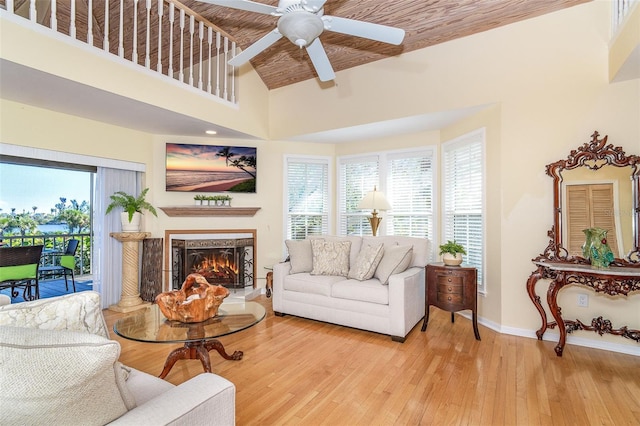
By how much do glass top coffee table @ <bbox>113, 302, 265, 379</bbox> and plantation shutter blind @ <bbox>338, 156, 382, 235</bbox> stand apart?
2.91 m

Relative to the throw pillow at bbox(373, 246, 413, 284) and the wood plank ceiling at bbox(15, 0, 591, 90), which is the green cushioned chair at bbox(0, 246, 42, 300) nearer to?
the wood plank ceiling at bbox(15, 0, 591, 90)

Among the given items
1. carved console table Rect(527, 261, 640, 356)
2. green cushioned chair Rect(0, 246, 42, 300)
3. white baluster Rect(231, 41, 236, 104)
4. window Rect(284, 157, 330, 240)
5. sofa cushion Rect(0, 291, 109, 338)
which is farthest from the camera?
window Rect(284, 157, 330, 240)

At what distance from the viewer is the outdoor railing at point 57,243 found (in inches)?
171

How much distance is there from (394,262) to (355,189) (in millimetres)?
2113

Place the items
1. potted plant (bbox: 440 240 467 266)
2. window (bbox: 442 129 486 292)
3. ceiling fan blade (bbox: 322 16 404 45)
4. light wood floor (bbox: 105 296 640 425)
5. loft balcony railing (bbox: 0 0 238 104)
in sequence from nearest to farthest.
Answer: light wood floor (bbox: 105 296 640 425)
ceiling fan blade (bbox: 322 16 404 45)
potted plant (bbox: 440 240 467 266)
window (bbox: 442 129 486 292)
loft balcony railing (bbox: 0 0 238 104)

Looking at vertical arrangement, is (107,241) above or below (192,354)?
above

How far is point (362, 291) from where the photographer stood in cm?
344

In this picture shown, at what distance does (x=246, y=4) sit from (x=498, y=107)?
9.27 feet

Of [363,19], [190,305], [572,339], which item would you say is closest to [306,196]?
[363,19]

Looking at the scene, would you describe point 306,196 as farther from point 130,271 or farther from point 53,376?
point 53,376

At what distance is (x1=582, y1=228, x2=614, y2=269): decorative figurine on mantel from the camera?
113 inches

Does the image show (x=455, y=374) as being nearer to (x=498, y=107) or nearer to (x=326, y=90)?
(x=498, y=107)

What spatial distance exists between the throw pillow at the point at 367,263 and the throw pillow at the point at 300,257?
0.63 m

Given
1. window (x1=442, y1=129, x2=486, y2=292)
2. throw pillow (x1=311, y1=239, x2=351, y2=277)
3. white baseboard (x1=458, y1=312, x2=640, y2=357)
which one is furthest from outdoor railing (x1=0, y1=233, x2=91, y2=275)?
white baseboard (x1=458, y1=312, x2=640, y2=357)
